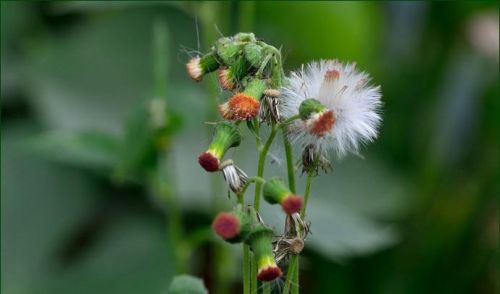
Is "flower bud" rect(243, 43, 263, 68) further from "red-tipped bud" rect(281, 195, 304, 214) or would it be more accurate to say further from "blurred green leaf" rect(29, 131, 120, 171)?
"blurred green leaf" rect(29, 131, 120, 171)

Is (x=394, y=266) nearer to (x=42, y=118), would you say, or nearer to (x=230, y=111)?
(x=42, y=118)

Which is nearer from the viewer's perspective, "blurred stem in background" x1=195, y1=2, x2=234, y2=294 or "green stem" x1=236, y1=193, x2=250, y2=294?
"green stem" x1=236, y1=193, x2=250, y2=294

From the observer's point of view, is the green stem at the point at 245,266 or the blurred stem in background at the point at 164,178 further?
the blurred stem in background at the point at 164,178

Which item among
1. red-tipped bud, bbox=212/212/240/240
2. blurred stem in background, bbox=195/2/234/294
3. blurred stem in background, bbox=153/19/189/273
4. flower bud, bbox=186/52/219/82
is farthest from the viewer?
blurred stem in background, bbox=195/2/234/294

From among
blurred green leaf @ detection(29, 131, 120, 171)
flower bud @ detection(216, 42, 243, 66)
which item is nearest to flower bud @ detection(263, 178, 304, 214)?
flower bud @ detection(216, 42, 243, 66)

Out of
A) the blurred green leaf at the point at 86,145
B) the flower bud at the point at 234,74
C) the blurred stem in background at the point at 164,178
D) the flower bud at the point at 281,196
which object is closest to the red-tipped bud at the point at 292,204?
the flower bud at the point at 281,196

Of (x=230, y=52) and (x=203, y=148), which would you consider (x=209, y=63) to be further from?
(x=203, y=148)

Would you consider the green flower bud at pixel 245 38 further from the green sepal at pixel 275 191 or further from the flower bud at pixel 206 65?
the green sepal at pixel 275 191
